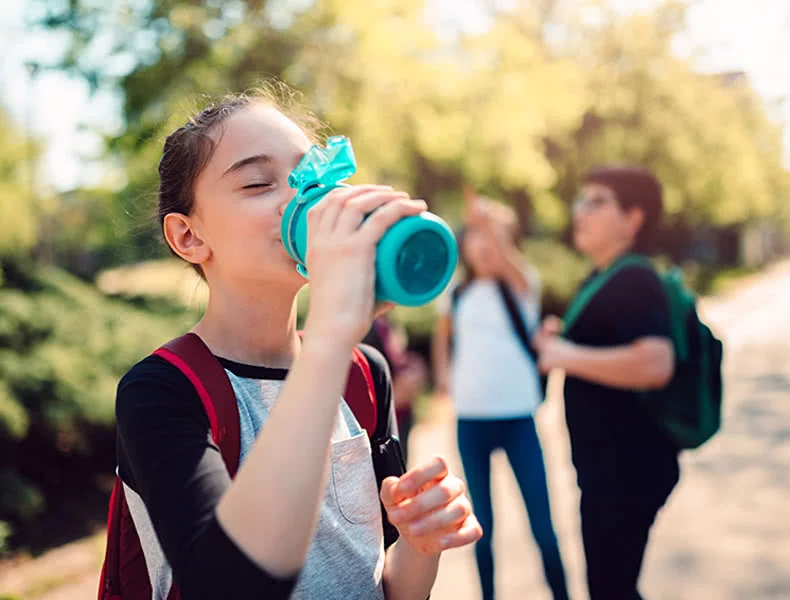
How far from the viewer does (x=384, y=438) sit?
1365 millimetres

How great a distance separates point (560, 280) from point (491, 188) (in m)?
4.50

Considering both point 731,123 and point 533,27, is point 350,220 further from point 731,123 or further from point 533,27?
point 731,123

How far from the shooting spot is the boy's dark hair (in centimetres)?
291

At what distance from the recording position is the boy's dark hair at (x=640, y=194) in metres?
2.91

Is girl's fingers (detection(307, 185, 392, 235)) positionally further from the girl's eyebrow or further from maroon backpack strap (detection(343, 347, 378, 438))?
maroon backpack strap (detection(343, 347, 378, 438))

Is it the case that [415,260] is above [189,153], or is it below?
below

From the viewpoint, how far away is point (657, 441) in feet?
8.45

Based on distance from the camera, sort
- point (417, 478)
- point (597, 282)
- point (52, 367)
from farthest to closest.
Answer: point (52, 367), point (597, 282), point (417, 478)

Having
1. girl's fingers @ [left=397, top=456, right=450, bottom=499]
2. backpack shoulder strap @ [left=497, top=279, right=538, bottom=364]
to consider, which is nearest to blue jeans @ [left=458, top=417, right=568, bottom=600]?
backpack shoulder strap @ [left=497, top=279, right=538, bottom=364]

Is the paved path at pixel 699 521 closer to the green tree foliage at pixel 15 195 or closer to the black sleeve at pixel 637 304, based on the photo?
the black sleeve at pixel 637 304

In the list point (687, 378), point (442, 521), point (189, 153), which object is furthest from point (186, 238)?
point (687, 378)

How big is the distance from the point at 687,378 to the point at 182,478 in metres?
2.20

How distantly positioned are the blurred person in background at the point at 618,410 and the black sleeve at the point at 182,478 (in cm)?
190

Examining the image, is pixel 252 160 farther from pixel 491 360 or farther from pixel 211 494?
pixel 491 360
